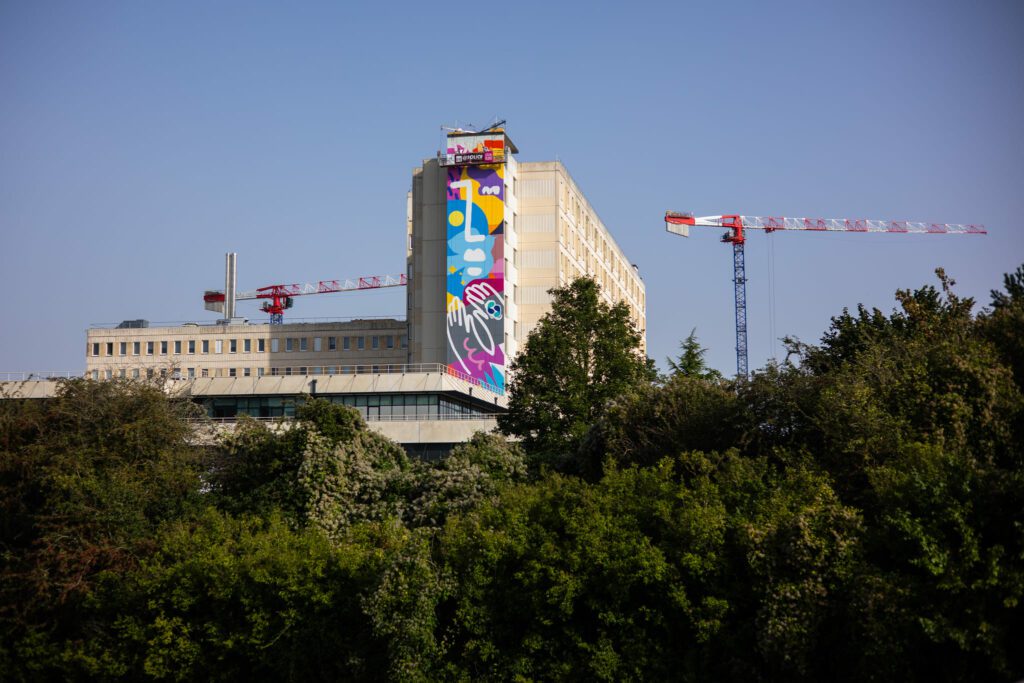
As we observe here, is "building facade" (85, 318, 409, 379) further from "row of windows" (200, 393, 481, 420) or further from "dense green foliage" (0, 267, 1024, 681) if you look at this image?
"dense green foliage" (0, 267, 1024, 681)

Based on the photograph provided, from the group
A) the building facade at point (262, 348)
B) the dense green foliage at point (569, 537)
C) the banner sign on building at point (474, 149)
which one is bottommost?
the dense green foliage at point (569, 537)

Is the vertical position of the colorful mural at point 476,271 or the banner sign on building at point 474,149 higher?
the banner sign on building at point 474,149

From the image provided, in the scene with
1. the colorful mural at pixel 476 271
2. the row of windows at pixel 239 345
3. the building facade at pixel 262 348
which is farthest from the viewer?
the row of windows at pixel 239 345

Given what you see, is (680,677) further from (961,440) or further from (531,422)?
(531,422)

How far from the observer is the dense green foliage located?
2598 cm

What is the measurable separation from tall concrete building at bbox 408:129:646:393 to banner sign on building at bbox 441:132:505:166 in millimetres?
95

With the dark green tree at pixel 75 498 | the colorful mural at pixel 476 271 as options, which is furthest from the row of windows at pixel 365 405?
the dark green tree at pixel 75 498

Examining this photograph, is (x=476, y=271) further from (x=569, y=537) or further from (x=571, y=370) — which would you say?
(x=569, y=537)

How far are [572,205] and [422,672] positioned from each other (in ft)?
291

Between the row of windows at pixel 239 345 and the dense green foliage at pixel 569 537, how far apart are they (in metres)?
102

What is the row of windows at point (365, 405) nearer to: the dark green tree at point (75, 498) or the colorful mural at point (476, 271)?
the colorful mural at point (476, 271)

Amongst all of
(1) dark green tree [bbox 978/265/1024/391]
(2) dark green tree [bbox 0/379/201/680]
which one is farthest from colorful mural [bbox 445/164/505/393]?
(1) dark green tree [bbox 978/265/1024/391]

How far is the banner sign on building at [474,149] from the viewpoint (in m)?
106

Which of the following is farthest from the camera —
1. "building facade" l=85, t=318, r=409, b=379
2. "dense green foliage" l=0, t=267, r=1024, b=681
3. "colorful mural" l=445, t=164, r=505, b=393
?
"building facade" l=85, t=318, r=409, b=379
